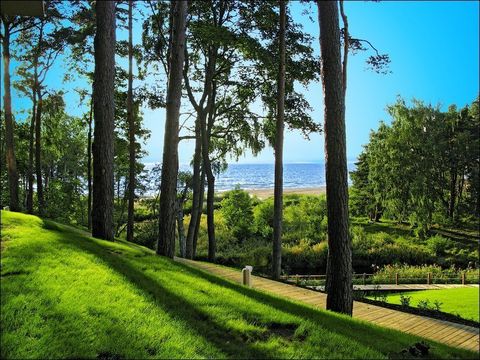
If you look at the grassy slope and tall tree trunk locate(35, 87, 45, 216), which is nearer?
the grassy slope

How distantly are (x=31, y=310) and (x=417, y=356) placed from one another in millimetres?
4132

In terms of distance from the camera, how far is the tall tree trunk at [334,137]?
20.6ft

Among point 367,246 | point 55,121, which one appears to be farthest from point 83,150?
point 367,246

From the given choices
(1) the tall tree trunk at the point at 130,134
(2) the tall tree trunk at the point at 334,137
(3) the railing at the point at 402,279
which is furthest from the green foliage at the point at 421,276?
(2) the tall tree trunk at the point at 334,137

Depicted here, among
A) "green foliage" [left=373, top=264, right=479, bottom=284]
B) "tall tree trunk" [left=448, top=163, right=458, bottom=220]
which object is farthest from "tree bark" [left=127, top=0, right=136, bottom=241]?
"tall tree trunk" [left=448, top=163, right=458, bottom=220]

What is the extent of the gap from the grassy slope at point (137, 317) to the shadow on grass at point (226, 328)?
2 centimetres

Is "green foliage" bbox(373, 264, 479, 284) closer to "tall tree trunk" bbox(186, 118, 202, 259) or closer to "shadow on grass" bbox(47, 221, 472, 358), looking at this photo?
"tall tree trunk" bbox(186, 118, 202, 259)

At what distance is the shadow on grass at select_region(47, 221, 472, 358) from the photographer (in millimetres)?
4172

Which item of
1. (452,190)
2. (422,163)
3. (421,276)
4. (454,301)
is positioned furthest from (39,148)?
(452,190)

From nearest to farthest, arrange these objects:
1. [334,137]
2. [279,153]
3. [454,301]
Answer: [334,137] < [279,153] < [454,301]

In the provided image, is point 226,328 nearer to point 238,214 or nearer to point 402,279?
point 402,279

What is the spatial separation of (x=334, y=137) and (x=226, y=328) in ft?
11.1

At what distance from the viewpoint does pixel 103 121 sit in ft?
27.5

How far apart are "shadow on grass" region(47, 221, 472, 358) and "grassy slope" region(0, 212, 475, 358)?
0.02 meters
